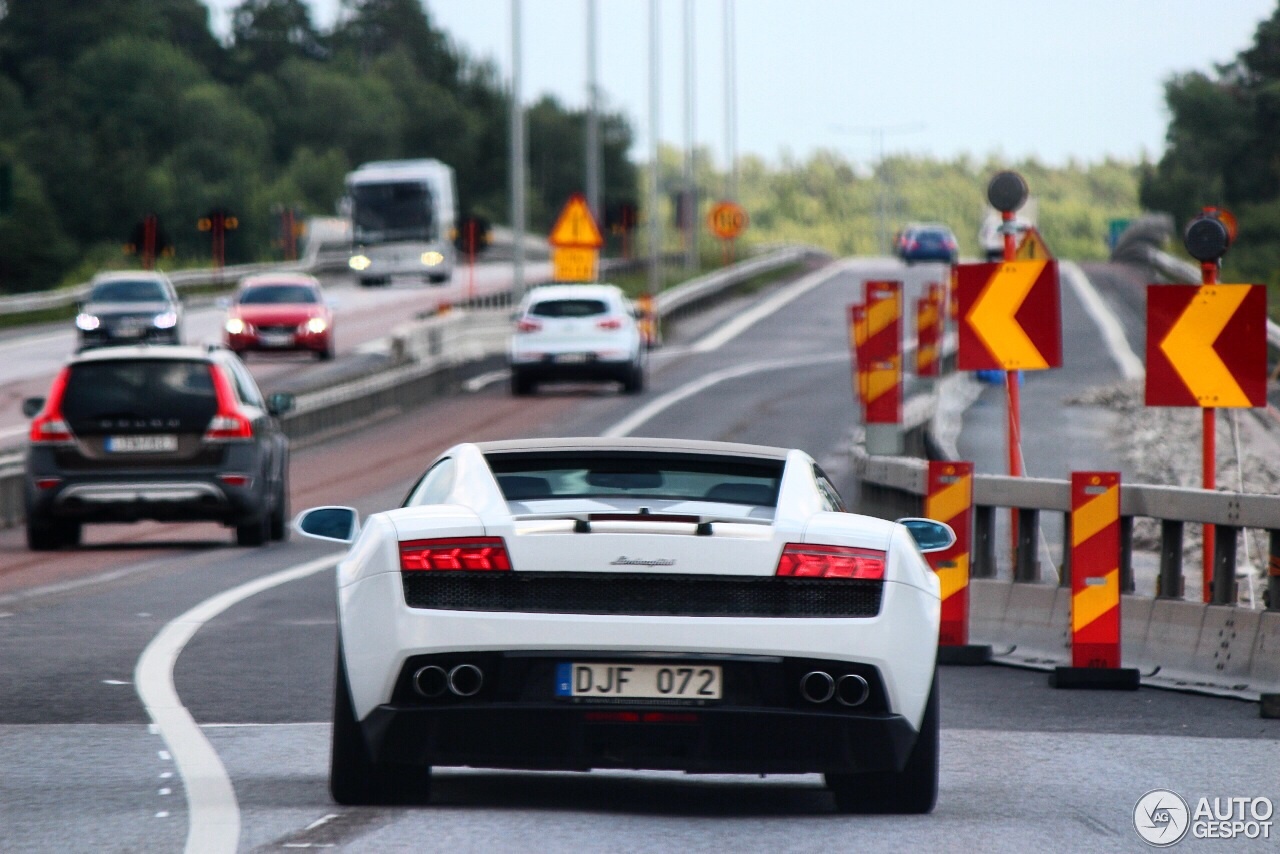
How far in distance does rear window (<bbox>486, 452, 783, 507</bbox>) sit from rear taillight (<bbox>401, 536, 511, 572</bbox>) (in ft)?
2.38

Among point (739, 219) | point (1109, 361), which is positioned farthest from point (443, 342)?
point (739, 219)

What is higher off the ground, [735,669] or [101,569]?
[735,669]

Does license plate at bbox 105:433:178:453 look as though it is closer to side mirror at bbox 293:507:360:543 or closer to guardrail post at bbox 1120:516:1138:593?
guardrail post at bbox 1120:516:1138:593

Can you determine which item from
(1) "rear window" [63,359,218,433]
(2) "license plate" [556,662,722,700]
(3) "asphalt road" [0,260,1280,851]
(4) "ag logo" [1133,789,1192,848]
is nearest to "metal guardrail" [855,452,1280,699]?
(3) "asphalt road" [0,260,1280,851]

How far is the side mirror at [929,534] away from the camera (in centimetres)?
801

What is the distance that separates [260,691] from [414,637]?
152 inches

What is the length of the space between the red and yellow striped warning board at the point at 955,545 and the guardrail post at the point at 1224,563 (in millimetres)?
1385

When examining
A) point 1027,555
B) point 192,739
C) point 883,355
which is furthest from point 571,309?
point 192,739

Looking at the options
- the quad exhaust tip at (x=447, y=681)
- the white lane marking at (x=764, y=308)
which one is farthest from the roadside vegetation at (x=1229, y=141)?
the quad exhaust tip at (x=447, y=681)

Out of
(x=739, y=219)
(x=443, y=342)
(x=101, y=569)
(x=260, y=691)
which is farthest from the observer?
(x=739, y=219)

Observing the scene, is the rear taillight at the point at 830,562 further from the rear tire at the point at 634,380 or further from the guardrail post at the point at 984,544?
the rear tire at the point at 634,380

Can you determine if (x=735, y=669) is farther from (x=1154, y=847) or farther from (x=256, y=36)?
(x=256, y=36)

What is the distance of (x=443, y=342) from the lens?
41.9 m

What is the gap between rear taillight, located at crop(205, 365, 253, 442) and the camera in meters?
18.8
